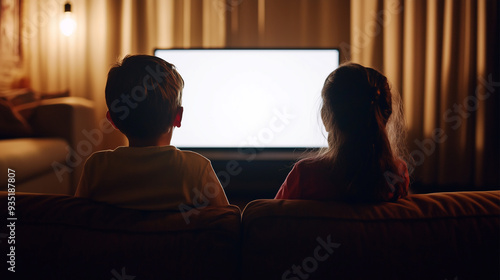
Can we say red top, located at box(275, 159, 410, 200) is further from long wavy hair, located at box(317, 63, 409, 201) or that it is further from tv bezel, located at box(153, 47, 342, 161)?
tv bezel, located at box(153, 47, 342, 161)

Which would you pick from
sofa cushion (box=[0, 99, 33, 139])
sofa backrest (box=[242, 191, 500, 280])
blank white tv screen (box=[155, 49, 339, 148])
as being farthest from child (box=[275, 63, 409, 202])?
sofa cushion (box=[0, 99, 33, 139])

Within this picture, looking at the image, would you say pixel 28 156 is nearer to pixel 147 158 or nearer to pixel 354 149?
pixel 147 158

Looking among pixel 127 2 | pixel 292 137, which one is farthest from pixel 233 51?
pixel 127 2

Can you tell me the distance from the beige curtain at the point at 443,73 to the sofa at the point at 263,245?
7.49ft

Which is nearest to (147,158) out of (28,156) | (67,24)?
(28,156)

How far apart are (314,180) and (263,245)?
0.25 metres

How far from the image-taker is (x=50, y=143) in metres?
1.82

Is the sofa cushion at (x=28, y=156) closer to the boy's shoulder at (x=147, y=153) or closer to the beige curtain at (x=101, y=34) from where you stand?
the beige curtain at (x=101, y=34)

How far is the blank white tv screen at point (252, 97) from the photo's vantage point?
2076mm

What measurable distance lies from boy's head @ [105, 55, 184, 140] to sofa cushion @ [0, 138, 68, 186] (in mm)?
881

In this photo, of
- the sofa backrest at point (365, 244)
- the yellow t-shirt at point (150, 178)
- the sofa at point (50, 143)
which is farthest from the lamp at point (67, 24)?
the sofa backrest at point (365, 244)

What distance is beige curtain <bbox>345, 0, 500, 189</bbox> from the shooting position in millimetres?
2484

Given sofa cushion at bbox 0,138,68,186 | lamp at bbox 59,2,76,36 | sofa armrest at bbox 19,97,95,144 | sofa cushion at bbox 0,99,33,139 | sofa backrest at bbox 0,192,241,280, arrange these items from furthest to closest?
lamp at bbox 59,2,76,36
sofa armrest at bbox 19,97,95,144
sofa cushion at bbox 0,99,33,139
sofa cushion at bbox 0,138,68,186
sofa backrest at bbox 0,192,241,280

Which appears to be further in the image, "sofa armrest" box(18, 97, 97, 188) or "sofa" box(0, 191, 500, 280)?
"sofa armrest" box(18, 97, 97, 188)
